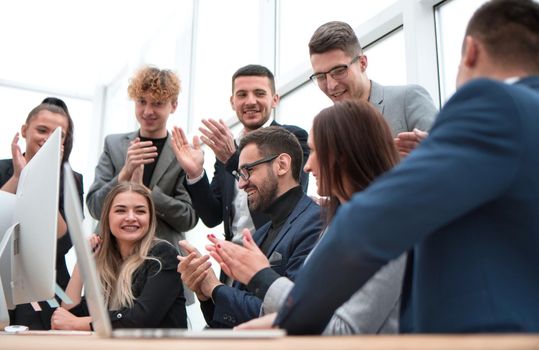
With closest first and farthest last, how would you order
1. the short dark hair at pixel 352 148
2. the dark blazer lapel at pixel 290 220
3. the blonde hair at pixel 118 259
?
1. the short dark hair at pixel 352 148
2. the dark blazer lapel at pixel 290 220
3. the blonde hair at pixel 118 259

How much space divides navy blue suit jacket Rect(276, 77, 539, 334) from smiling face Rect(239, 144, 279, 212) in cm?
137

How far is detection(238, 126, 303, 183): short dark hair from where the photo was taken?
7.41 ft

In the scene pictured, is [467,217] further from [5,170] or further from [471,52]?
[5,170]

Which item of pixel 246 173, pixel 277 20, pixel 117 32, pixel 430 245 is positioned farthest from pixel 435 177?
pixel 117 32

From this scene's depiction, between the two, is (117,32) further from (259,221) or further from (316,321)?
(316,321)

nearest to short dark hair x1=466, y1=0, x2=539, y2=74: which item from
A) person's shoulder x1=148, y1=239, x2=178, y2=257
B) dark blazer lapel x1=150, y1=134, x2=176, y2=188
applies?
person's shoulder x1=148, y1=239, x2=178, y2=257

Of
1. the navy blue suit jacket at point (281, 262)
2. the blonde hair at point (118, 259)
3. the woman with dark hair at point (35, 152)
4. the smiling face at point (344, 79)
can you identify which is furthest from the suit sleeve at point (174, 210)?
the smiling face at point (344, 79)

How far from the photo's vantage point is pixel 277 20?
4.12 m

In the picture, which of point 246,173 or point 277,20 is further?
point 277,20

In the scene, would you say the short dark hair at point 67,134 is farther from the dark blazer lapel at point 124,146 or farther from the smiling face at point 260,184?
the smiling face at point 260,184

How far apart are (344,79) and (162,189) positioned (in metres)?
1.21

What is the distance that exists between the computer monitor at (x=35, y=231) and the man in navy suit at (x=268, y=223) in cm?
59

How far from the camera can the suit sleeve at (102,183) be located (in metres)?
2.90

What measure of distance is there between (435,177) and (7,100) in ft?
20.9
